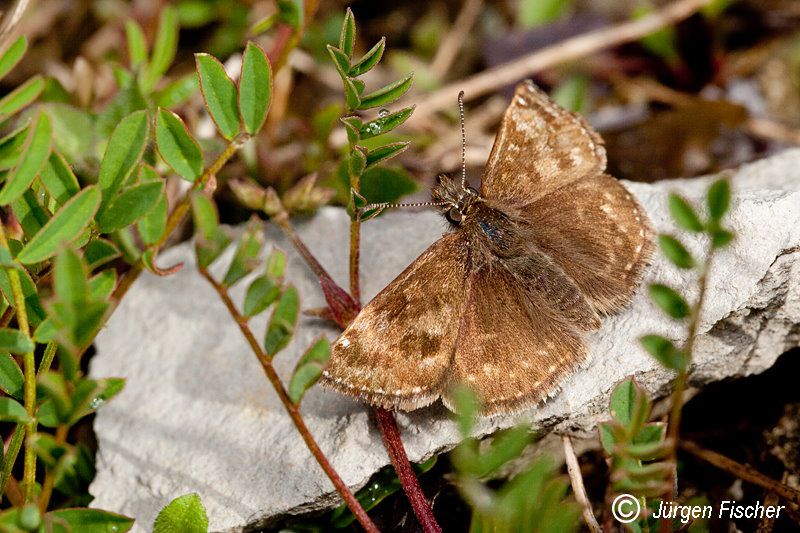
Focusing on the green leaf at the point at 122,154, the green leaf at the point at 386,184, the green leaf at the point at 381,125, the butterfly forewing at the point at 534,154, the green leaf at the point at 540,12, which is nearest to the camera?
the green leaf at the point at 122,154

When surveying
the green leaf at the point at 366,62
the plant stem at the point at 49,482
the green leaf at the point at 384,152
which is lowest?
the plant stem at the point at 49,482

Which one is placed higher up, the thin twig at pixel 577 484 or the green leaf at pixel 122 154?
the green leaf at pixel 122 154

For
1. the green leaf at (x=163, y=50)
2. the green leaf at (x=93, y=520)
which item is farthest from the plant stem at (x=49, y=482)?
the green leaf at (x=163, y=50)

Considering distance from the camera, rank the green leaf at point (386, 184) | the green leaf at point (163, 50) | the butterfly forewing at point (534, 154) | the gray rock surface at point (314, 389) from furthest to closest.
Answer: the green leaf at point (163, 50) → the green leaf at point (386, 184) → the butterfly forewing at point (534, 154) → the gray rock surface at point (314, 389)

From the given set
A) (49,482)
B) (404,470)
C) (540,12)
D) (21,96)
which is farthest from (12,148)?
(540,12)

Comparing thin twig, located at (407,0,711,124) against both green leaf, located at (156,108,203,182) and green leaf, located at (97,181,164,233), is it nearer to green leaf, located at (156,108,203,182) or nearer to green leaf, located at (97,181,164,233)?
green leaf, located at (156,108,203,182)

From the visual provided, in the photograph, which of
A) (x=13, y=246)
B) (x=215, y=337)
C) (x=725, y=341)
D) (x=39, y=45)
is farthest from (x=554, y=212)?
(x=39, y=45)

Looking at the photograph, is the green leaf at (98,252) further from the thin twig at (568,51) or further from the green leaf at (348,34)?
the thin twig at (568,51)
